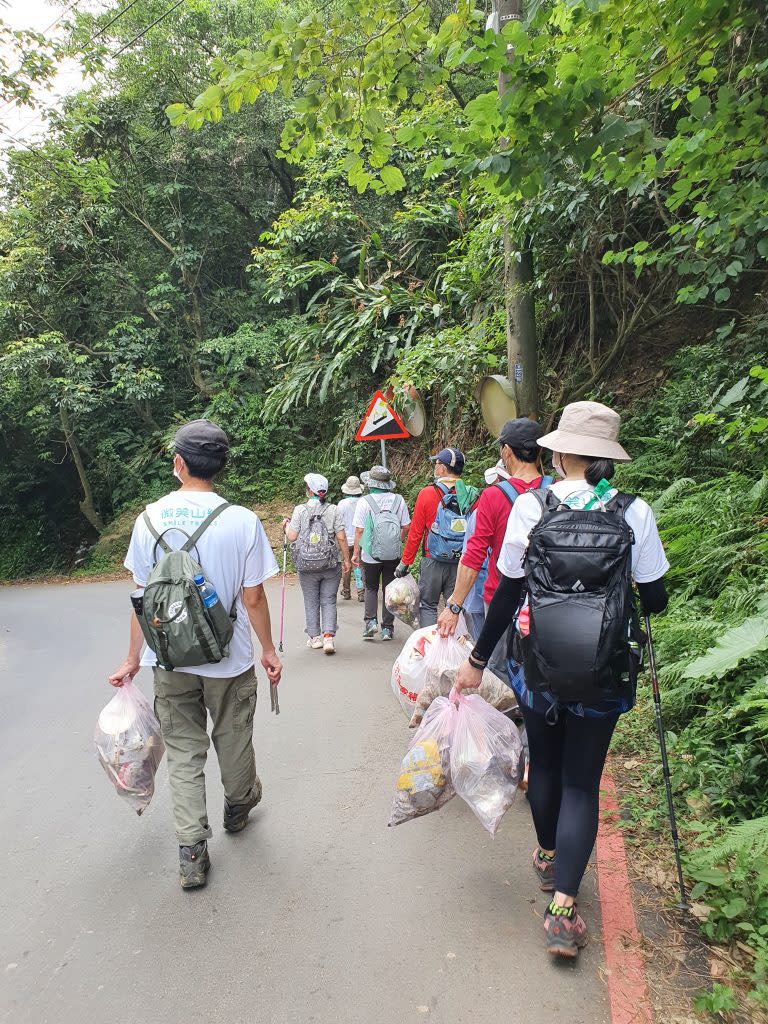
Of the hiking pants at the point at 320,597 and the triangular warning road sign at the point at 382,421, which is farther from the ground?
the triangular warning road sign at the point at 382,421

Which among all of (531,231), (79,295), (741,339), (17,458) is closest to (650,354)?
(741,339)

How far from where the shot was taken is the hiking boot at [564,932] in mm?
2754

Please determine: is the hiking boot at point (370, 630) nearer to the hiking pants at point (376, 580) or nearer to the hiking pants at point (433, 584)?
the hiking pants at point (376, 580)

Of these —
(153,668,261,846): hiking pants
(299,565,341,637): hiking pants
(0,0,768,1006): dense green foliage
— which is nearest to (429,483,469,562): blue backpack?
(0,0,768,1006): dense green foliage

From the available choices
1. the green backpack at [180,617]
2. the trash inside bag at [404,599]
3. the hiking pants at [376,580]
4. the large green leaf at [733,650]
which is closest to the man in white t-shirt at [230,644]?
the green backpack at [180,617]

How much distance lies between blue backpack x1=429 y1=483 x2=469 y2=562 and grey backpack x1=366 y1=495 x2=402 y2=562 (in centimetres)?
147

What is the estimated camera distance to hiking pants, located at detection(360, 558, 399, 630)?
24.6 feet

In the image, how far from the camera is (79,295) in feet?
61.0

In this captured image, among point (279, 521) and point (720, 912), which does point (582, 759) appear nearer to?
point (720, 912)

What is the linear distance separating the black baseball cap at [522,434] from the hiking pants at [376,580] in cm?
381

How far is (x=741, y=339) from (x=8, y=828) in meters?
8.49

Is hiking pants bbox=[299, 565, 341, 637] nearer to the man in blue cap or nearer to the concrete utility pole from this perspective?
the man in blue cap

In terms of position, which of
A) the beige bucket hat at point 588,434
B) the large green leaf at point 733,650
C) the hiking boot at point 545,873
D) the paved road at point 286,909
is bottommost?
the paved road at point 286,909

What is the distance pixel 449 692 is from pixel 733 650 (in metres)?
1.45
